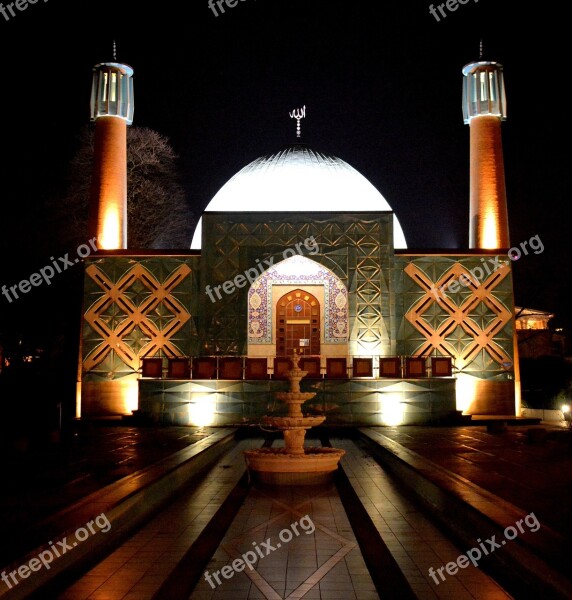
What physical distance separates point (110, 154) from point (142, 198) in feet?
12.9

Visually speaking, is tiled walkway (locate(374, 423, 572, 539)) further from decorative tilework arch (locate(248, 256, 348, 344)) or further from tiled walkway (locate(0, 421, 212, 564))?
decorative tilework arch (locate(248, 256, 348, 344))

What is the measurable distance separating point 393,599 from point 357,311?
1405 centimetres

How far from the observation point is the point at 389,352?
18375mm

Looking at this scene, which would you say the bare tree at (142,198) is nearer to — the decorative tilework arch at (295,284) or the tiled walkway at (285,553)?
the decorative tilework arch at (295,284)

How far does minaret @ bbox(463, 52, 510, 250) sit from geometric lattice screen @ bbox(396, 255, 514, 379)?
2.45 m

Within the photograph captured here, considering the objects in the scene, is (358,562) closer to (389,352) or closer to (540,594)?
(540,594)

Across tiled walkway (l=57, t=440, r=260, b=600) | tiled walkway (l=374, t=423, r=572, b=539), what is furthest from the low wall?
tiled walkway (l=57, t=440, r=260, b=600)

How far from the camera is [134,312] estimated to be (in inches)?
730

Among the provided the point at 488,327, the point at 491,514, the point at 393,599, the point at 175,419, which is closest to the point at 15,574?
the point at 393,599
